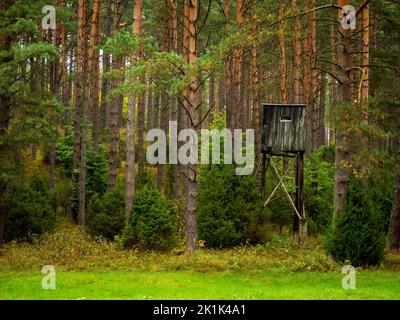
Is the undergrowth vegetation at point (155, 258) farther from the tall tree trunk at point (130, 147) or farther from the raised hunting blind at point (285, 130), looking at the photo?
the raised hunting blind at point (285, 130)

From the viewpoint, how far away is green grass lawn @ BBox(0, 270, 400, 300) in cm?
1024

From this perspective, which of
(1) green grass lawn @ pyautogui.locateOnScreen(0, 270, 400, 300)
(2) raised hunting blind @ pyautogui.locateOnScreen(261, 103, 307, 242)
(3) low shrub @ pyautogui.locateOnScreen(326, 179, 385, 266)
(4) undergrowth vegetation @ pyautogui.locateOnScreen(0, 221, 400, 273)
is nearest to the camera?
(1) green grass lawn @ pyautogui.locateOnScreen(0, 270, 400, 300)

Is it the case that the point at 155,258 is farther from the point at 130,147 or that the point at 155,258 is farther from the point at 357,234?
the point at 357,234

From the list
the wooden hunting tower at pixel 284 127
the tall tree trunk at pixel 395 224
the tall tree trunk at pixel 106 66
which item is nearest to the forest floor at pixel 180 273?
the tall tree trunk at pixel 395 224

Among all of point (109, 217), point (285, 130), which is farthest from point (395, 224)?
point (109, 217)

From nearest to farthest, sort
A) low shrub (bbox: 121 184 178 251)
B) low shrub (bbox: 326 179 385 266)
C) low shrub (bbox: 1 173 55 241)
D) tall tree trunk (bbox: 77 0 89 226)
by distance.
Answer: low shrub (bbox: 326 179 385 266), low shrub (bbox: 121 184 178 251), low shrub (bbox: 1 173 55 241), tall tree trunk (bbox: 77 0 89 226)

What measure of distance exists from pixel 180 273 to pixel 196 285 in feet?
5.93

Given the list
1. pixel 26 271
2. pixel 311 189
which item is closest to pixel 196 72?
pixel 26 271

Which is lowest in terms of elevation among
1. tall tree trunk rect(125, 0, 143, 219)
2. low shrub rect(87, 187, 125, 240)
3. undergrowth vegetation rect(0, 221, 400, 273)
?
undergrowth vegetation rect(0, 221, 400, 273)

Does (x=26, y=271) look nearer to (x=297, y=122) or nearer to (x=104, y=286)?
(x=104, y=286)

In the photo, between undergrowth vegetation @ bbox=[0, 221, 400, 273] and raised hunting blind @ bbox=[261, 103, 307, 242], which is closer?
undergrowth vegetation @ bbox=[0, 221, 400, 273]

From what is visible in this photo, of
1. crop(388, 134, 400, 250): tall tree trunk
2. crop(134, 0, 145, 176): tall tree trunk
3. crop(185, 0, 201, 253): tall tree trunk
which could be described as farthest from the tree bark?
crop(134, 0, 145, 176): tall tree trunk

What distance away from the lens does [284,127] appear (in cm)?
1894

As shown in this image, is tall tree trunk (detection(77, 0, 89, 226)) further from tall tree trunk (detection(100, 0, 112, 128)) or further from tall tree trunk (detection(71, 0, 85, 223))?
tall tree trunk (detection(100, 0, 112, 128))
